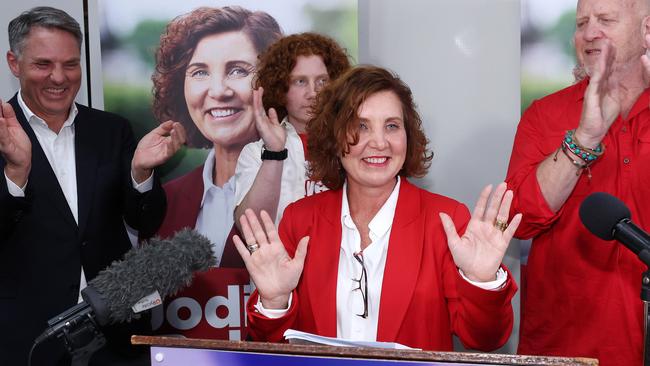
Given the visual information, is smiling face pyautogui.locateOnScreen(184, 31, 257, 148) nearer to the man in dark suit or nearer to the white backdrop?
the man in dark suit

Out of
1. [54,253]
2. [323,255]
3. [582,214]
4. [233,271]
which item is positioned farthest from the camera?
[233,271]

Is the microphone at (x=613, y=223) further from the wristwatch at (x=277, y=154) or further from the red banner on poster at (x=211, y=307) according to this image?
the red banner on poster at (x=211, y=307)

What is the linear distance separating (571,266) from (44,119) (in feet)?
7.41

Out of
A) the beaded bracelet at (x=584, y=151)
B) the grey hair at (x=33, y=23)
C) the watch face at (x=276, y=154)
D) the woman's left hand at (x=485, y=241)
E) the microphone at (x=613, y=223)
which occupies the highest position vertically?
the grey hair at (x=33, y=23)

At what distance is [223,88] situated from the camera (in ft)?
12.0

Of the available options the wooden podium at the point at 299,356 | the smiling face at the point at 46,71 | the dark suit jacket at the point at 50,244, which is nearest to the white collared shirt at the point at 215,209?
the dark suit jacket at the point at 50,244

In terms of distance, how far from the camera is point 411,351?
1.48 metres

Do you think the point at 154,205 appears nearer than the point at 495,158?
Yes

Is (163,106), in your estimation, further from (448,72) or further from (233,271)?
(448,72)

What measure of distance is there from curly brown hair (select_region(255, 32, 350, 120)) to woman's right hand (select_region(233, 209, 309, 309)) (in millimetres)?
1249

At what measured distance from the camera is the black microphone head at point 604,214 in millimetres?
1753

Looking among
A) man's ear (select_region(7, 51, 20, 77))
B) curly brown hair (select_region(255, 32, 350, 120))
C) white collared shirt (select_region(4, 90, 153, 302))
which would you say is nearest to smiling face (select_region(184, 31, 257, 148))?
curly brown hair (select_region(255, 32, 350, 120))

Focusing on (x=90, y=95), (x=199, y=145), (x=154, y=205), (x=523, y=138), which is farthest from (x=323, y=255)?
(x=90, y=95)

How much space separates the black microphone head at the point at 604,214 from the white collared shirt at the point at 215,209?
2109 millimetres
